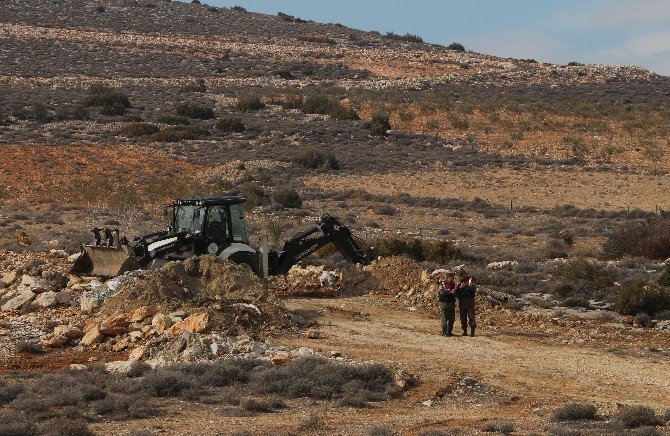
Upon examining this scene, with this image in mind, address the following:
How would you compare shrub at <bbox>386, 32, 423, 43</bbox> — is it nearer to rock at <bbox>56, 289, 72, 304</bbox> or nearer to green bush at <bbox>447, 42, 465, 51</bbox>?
green bush at <bbox>447, 42, 465, 51</bbox>

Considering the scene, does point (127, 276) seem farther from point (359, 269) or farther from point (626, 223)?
point (626, 223)

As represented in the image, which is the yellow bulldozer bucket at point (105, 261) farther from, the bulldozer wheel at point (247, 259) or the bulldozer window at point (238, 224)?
the bulldozer window at point (238, 224)

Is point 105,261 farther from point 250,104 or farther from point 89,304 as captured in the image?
point 250,104

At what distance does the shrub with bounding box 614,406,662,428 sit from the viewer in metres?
11.5

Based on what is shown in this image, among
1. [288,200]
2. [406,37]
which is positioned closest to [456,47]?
[406,37]

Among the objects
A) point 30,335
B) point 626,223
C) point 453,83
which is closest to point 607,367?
point 30,335

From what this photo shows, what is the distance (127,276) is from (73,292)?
1442 millimetres

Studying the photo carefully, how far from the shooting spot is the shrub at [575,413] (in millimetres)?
11867

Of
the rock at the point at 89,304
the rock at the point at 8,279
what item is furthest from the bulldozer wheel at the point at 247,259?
the rock at the point at 8,279

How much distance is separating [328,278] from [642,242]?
34.6 ft

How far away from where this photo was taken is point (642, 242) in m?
28.8

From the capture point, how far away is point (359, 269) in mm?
22953

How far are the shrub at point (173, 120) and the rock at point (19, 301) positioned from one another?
37.4 meters

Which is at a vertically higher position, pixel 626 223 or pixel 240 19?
pixel 240 19
